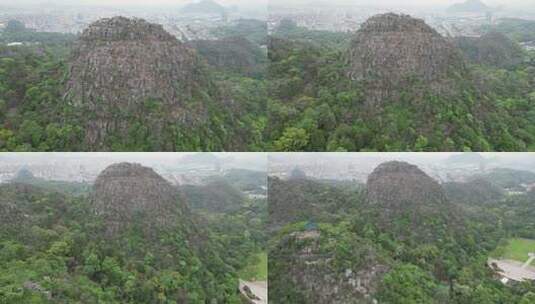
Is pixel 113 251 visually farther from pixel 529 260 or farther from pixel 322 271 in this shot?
pixel 529 260

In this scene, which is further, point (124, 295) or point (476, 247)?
point (476, 247)

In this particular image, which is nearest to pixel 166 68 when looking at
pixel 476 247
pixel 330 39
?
pixel 330 39

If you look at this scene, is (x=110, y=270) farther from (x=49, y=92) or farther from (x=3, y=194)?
(x=49, y=92)

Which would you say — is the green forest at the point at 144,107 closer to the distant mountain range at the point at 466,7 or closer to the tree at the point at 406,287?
the tree at the point at 406,287

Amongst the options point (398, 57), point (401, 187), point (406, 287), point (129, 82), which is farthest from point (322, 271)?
point (129, 82)

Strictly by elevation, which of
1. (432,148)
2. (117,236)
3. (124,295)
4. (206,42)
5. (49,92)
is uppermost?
(206,42)

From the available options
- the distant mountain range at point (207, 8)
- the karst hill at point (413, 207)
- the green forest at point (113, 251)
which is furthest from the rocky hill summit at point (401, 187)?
the distant mountain range at point (207, 8)

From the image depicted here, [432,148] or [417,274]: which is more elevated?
→ [432,148]
